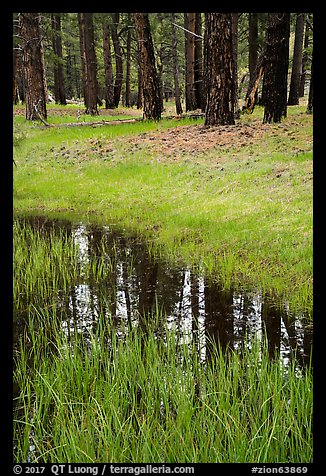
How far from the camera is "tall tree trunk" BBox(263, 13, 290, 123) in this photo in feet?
51.8

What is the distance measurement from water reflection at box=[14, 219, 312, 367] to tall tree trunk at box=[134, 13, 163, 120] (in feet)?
40.0

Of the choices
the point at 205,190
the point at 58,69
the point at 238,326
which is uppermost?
the point at 58,69

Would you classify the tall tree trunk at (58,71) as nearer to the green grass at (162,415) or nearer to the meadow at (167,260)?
the meadow at (167,260)

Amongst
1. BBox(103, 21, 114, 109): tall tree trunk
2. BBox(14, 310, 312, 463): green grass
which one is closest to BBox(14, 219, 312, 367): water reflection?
BBox(14, 310, 312, 463): green grass

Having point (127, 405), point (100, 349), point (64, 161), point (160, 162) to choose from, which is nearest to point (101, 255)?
point (100, 349)

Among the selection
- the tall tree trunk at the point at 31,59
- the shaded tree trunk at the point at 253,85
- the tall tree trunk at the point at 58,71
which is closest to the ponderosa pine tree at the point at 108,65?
the tall tree trunk at the point at 58,71

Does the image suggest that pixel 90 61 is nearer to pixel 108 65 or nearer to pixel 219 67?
pixel 108 65

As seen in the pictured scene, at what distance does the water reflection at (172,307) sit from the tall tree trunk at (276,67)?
9.55 m

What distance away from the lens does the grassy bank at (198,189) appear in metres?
7.68

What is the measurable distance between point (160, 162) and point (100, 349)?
10.2m

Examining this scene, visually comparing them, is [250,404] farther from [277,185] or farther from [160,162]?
[160,162]

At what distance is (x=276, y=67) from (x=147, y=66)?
543cm

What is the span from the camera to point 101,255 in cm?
847
